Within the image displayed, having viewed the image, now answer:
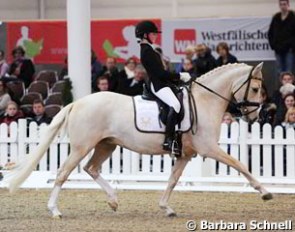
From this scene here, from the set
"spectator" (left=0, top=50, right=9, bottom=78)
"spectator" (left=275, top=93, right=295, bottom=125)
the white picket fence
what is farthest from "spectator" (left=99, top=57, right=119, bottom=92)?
"spectator" (left=275, top=93, right=295, bottom=125)

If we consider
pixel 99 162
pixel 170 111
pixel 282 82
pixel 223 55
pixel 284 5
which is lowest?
pixel 99 162

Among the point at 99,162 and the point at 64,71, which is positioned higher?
the point at 64,71

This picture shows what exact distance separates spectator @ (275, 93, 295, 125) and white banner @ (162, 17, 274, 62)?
2952mm

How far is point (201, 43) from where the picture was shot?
19109mm

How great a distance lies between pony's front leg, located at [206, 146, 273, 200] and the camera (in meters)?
11.3

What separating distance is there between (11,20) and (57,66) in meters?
2.21

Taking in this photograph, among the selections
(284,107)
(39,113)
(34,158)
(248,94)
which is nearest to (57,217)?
(34,158)

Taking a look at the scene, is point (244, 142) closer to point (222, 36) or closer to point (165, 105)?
point (165, 105)

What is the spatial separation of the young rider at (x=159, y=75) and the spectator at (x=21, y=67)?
27.6 feet

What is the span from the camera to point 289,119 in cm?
1537

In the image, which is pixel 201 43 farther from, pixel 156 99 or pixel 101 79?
pixel 156 99

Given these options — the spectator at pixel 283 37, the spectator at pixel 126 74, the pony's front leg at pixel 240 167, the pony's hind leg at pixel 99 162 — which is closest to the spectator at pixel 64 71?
the spectator at pixel 126 74

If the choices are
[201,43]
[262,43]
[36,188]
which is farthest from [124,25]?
[36,188]

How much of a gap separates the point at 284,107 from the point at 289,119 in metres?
0.64
